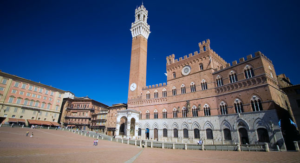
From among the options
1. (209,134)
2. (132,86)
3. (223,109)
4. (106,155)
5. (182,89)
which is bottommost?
(106,155)

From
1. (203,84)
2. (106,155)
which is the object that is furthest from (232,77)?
(106,155)

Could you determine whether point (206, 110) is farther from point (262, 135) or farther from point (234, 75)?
point (262, 135)

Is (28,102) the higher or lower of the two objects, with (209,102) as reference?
higher

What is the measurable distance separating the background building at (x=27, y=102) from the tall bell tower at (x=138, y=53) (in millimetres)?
30531

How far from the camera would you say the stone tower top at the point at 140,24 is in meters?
50.4

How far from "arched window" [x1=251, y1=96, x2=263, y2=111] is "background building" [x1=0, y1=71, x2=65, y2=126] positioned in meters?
55.5

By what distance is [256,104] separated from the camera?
23062 millimetres

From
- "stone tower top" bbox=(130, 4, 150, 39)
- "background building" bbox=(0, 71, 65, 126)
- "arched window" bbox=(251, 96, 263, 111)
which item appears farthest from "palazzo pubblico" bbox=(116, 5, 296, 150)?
"background building" bbox=(0, 71, 65, 126)

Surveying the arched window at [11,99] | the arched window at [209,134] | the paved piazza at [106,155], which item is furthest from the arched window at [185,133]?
the arched window at [11,99]

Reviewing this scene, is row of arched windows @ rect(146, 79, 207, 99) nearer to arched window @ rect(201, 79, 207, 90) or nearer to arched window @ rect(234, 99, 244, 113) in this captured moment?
arched window @ rect(201, 79, 207, 90)

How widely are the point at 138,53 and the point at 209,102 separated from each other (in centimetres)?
2642

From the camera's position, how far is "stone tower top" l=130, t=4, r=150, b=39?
50.4m

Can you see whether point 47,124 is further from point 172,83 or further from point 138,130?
point 172,83

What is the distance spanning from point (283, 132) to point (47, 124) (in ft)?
191
